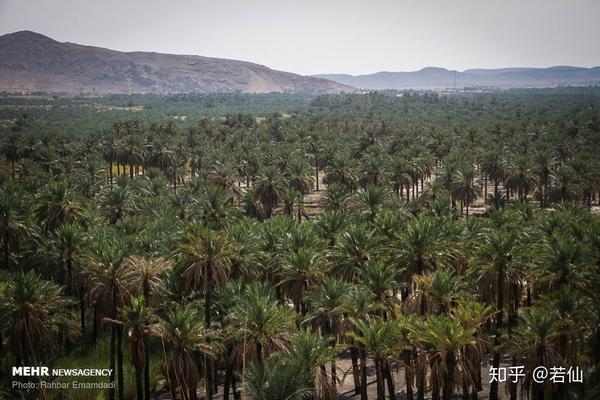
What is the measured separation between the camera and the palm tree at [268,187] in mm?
68438

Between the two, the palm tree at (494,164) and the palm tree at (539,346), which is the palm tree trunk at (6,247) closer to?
the palm tree at (539,346)

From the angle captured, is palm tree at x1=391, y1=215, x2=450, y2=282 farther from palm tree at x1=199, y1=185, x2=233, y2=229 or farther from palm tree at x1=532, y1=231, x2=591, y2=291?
palm tree at x1=199, y1=185, x2=233, y2=229

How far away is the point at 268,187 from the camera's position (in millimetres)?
68625

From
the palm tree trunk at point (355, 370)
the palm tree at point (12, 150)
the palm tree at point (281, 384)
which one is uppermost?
the palm tree at point (12, 150)

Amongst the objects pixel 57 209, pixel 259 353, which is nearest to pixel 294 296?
pixel 259 353

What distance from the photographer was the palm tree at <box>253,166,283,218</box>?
225ft

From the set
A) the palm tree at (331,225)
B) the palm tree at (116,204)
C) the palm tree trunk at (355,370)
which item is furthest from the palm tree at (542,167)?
the palm tree at (116,204)

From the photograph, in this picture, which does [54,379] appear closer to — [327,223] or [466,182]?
[327,223]

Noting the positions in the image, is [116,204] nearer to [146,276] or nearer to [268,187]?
[268,187]

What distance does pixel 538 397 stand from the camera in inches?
1171

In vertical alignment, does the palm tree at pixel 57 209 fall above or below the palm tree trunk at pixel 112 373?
above

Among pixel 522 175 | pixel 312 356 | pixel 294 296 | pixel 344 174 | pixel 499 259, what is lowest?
pixel 294 296

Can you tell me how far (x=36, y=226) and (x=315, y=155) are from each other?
66789mm

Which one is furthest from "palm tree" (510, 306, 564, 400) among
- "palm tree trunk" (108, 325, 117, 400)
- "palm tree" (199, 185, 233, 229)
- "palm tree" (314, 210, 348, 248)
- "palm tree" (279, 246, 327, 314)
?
"palm tree" (199, 185, 233, 229)
